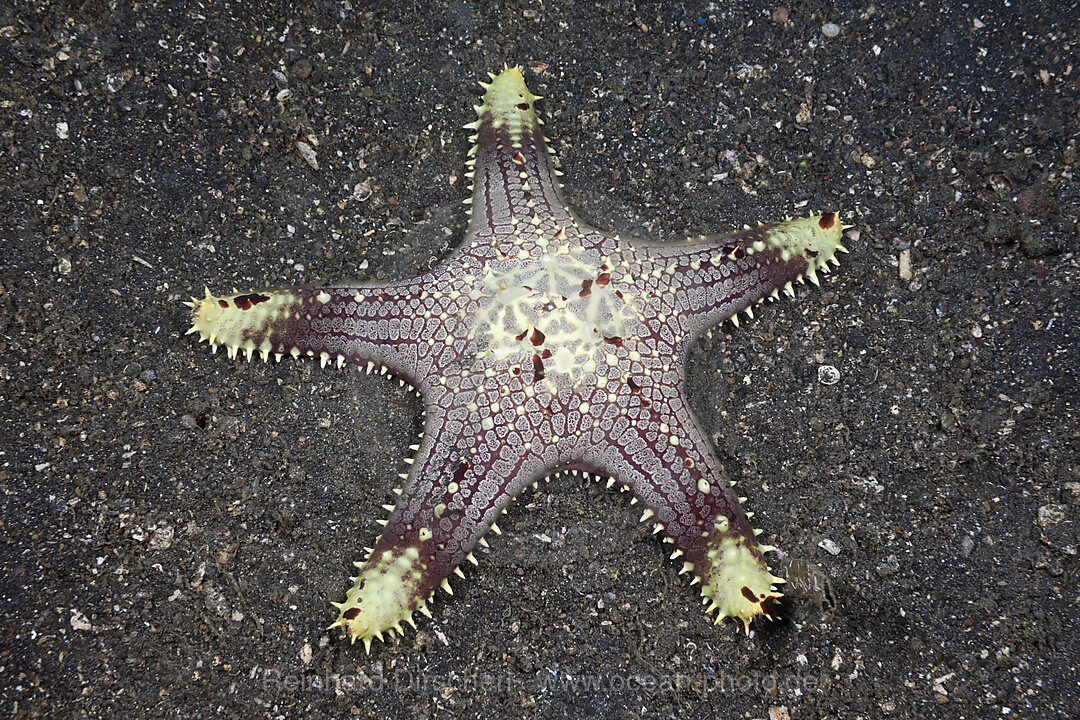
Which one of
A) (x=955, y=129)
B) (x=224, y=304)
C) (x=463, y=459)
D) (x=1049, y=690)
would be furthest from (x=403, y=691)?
(x=955, y=129)

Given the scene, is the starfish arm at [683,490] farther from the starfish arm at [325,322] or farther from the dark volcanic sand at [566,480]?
the starfish arm at [325,322]

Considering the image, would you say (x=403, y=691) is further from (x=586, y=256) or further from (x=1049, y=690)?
(x=1049, y=690)

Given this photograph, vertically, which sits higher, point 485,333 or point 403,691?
point 485,333

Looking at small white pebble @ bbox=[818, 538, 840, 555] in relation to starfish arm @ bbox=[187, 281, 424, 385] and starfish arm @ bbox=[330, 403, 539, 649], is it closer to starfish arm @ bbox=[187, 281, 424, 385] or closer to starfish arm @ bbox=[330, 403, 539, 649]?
starfish arm @ bbox=[330, 403, 539, 649]

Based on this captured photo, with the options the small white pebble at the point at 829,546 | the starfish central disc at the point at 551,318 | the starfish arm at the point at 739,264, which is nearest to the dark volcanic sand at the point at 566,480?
the small white pebble at the point at 829,546

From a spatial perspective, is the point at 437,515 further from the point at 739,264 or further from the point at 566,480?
the point at 739,264

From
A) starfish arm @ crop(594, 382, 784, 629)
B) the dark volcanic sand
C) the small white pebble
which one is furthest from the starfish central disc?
A: the small white pebble

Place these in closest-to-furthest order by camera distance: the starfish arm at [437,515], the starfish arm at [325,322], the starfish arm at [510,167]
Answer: the starfish arm at [437,515] → the starfish arm at [325,322] → the starfish arm at [510,167]
